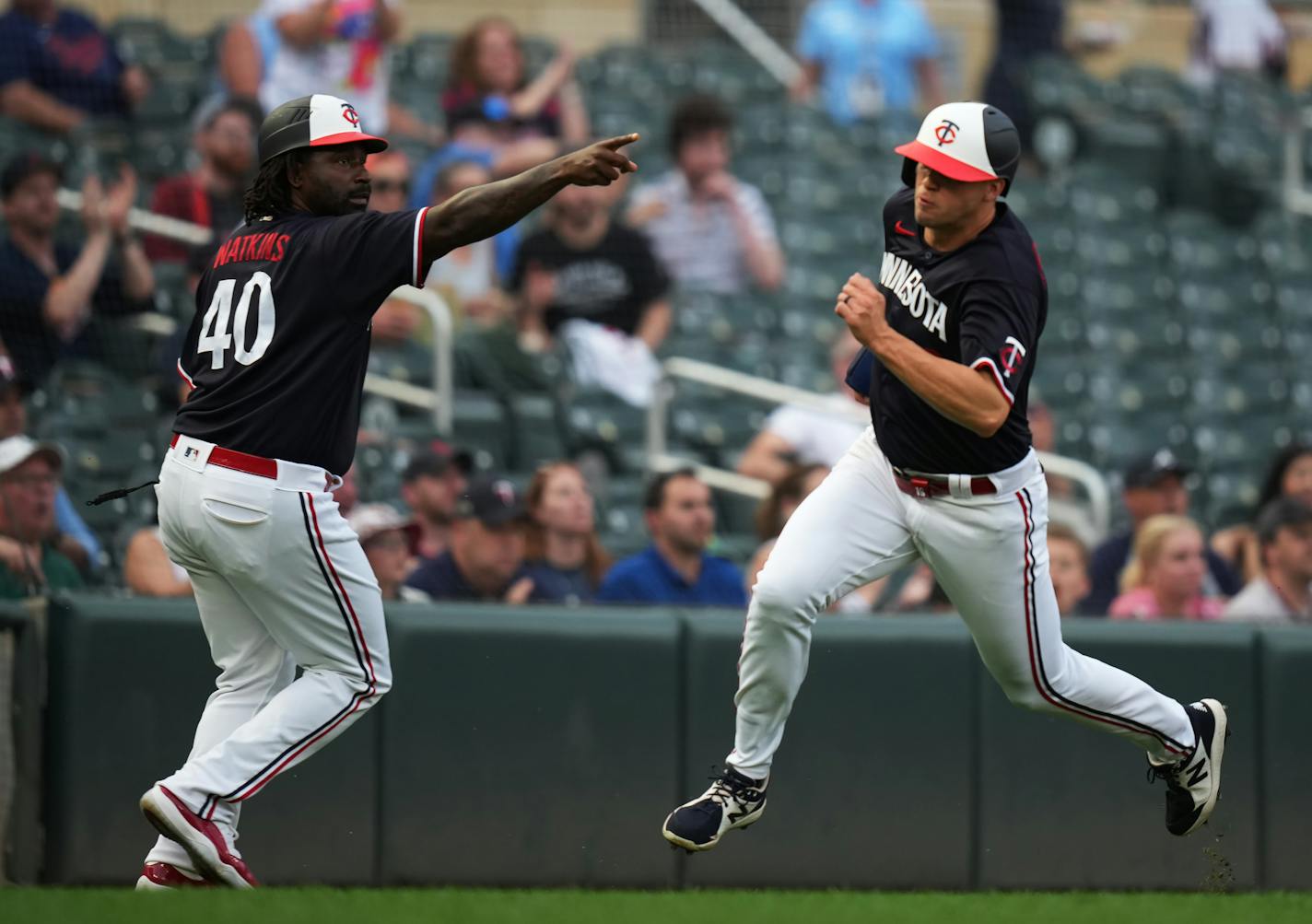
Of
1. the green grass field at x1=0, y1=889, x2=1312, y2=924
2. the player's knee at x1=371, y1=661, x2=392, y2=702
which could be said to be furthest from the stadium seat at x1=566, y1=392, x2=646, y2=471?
the player's knee at x1=371, y1=661, x2=392, y2=702

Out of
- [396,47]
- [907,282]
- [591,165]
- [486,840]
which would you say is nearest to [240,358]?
[591,165]

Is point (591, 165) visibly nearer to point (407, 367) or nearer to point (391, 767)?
point (391, 767)

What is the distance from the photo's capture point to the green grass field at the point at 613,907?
14.1 ft

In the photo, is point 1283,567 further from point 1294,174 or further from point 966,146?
point 1294,174

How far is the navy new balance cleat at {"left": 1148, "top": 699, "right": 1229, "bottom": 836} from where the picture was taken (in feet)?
17.1

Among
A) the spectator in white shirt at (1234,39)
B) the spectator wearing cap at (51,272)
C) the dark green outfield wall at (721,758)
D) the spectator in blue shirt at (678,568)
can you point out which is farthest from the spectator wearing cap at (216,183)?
the spectator in white shirt at (1234,39)

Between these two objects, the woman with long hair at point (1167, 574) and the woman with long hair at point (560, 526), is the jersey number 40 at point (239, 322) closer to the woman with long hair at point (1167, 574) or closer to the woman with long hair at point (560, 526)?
the woman with long hair at point (560, 526)

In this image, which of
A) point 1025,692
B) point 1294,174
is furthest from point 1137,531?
point 1294,174

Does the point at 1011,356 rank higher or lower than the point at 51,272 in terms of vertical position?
lower

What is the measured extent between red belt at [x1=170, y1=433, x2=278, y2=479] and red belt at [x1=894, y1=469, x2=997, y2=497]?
1.54 metres

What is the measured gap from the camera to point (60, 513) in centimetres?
687

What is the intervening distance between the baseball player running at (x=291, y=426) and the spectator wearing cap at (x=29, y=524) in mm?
1486

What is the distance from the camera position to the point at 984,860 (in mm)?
6359

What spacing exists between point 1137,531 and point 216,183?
174 inches
